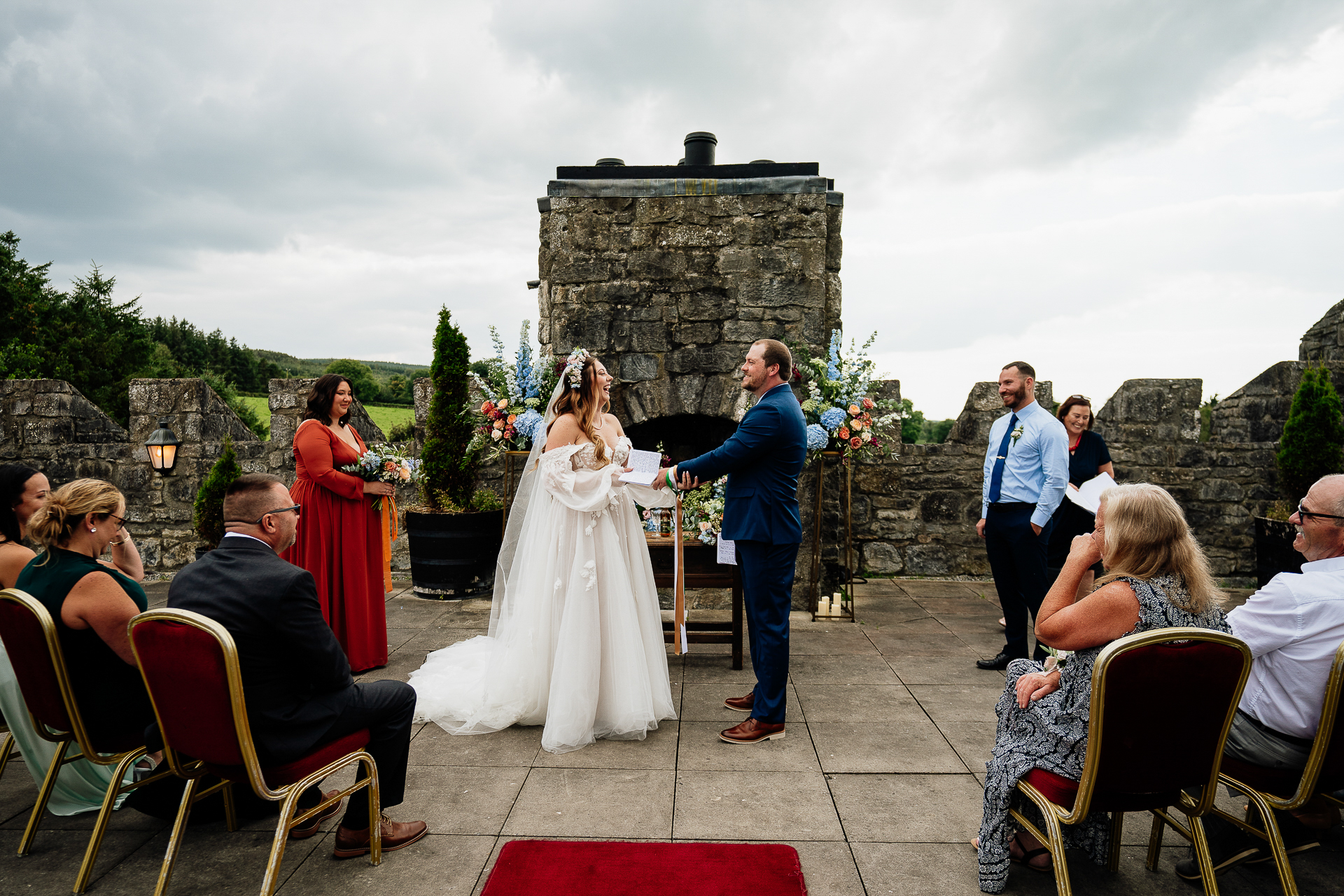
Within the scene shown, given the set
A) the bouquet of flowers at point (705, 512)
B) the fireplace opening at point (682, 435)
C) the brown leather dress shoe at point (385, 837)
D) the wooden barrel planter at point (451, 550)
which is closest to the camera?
the brown leather dress shoe at point (385, 837)

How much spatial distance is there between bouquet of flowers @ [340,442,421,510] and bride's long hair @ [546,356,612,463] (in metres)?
1.49

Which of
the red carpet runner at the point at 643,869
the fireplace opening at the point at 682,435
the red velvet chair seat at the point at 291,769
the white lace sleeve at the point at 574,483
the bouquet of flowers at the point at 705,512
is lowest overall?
the red carpet runner at the point at 643,869

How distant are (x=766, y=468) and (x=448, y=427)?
373cm

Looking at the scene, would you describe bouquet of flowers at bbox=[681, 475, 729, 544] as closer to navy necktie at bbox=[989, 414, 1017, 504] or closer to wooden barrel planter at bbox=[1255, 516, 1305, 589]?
navy necktie at bbox=[989, 414, 1017, 504]

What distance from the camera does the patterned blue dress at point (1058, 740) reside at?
2.22 metres

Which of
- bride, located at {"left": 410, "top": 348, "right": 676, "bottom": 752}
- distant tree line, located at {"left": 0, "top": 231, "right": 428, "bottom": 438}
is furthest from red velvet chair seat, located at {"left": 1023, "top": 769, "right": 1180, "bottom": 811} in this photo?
distant tree line, located at {"left": 0, "top": 231, "right": 428, "bottom": 438}

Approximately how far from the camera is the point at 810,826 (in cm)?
282

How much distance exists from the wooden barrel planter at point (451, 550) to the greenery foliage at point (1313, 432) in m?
7.45

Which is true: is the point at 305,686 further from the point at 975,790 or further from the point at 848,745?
the point at 975,790

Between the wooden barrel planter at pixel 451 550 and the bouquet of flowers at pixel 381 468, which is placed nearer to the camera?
the bouquet of flowers at pixel 381 468

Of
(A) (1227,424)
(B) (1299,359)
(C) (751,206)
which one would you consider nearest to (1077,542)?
(C) (751,206)

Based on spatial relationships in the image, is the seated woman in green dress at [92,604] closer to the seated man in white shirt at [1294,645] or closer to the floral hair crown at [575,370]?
the floral hair crown at [575,370]

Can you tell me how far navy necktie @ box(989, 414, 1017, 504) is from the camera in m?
4.87

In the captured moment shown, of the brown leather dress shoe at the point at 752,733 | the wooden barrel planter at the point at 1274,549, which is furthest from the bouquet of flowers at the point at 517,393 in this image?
the wooden barrel planter at the point at 1274,549
